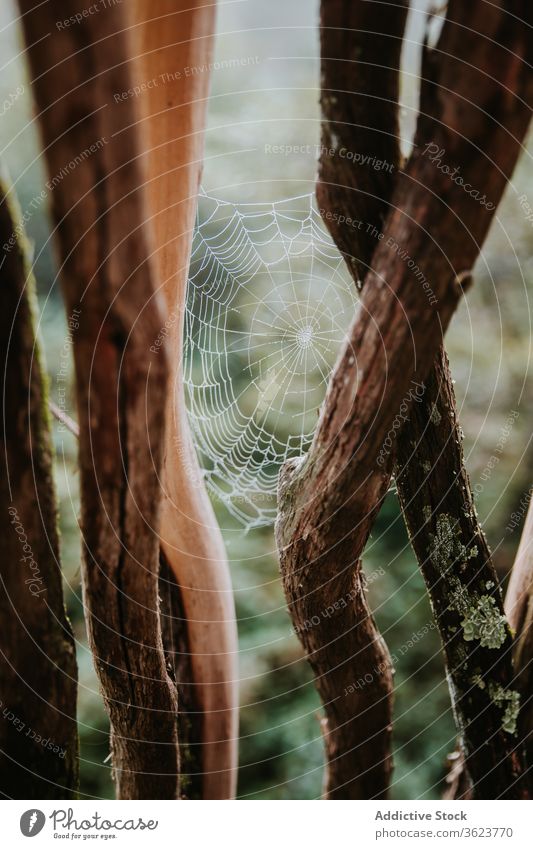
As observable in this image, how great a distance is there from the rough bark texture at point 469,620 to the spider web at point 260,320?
194 mm

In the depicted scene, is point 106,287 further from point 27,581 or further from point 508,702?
point 508,702

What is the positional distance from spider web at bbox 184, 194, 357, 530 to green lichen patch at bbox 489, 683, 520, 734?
389mm

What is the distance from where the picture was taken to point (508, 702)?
822mm

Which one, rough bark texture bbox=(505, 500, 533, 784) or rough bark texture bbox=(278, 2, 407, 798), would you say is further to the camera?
rough bark texture bbox=(505, 500, 533, 784)

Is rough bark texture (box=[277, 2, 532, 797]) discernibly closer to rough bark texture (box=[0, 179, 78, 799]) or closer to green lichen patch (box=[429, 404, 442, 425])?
green lichen patch (box=[429, 404, 442, 425])

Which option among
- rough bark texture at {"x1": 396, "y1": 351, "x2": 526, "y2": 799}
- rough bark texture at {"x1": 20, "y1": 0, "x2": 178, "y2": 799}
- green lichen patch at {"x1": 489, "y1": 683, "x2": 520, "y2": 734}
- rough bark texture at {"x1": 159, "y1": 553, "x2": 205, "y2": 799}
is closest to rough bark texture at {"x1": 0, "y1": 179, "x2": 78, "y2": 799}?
rough bark texture at {"x1": 20, "y1": 0, "x2": 178, "y2": 799}

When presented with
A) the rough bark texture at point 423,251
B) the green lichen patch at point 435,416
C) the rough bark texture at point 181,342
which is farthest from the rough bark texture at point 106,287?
the green lichen patch at point 435,416

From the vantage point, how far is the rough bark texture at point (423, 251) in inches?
24.0

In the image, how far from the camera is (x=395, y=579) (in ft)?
4.80

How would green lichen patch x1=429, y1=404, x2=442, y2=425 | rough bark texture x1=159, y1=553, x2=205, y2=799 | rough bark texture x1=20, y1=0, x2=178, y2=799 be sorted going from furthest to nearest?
rough bark texture x1=159, y1=553, x2=205, y2=799, green lichen patch x1=429, y1=404, x2=442, y2=425, rough bark texture x1=20, y1=0, x2=178, y2=799

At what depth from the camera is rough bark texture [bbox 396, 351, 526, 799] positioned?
0.79 m

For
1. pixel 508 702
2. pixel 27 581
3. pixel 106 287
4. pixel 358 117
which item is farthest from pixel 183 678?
pixel 358 117

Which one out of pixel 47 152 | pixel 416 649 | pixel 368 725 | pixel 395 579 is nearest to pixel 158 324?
→ pixel 47 152
